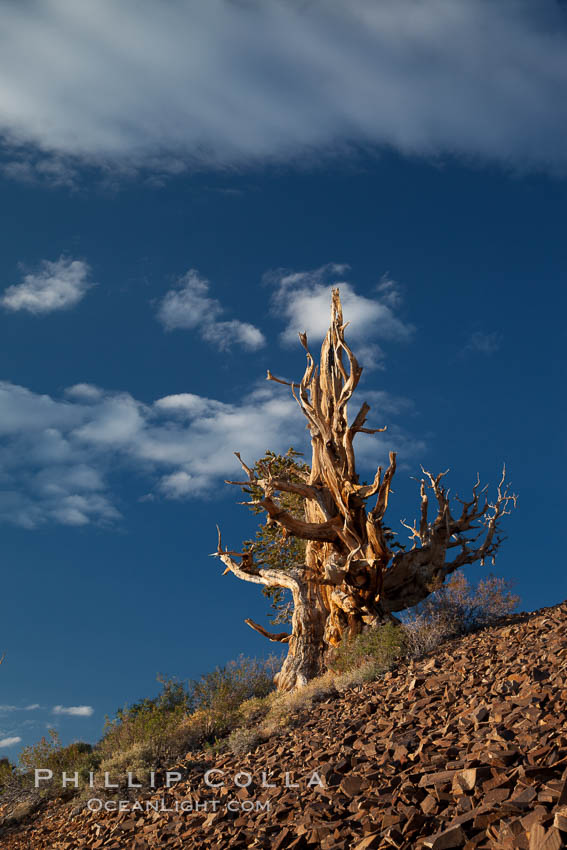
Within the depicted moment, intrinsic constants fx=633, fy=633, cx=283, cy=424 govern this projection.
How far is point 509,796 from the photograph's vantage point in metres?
5.00

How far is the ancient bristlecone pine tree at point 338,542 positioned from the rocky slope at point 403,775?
4076 mm

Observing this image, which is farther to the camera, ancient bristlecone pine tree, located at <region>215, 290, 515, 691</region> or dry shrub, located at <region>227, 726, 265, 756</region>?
ancient bristlecone pine tree, located at <region>215, 290, 515, 691</region>

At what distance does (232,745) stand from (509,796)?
6.32 m

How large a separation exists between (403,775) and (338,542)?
34.5ft

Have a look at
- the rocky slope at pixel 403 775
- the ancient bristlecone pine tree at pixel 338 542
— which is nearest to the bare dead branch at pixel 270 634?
the ancient bristlecone pine tree at pixel 338 542

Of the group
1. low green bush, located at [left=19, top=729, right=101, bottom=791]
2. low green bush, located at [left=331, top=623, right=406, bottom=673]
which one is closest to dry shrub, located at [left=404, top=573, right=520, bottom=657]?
low green bush, located at [left=331, top=623, right=406, bottom=673]

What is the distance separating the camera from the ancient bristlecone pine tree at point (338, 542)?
613 inches

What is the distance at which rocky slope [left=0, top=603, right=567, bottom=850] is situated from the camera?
4969 mm

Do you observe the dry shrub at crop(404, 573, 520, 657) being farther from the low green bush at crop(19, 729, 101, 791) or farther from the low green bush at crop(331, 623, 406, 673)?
the low green bush at crop(19, 729, 101, 791)

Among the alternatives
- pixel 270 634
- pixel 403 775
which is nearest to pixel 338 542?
pixel 270 634

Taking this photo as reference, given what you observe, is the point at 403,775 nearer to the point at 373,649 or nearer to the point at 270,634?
the point at 373,649

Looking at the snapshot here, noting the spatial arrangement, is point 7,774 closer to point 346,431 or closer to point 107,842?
point 107,842

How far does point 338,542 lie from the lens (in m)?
16.7

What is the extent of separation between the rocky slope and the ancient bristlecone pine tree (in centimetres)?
408
